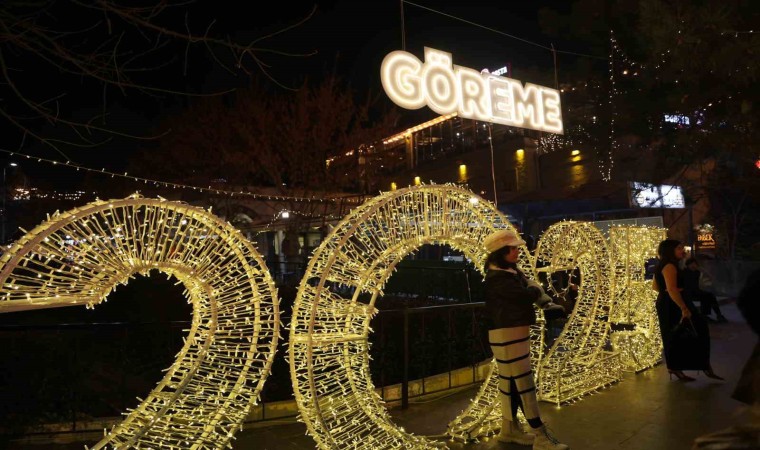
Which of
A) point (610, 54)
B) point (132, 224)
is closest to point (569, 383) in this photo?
point (132, 224)

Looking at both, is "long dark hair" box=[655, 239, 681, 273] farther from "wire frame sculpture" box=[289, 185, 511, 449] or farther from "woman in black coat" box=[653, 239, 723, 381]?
"wire frame sculpture" box=[289, 185, 511, 449]

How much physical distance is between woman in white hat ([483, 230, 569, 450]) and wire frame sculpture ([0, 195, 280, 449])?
5.55 feet

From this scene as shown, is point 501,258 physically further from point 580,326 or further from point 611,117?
point 611,117

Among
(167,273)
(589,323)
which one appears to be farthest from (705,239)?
(167,273)

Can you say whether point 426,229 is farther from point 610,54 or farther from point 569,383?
point 610,54

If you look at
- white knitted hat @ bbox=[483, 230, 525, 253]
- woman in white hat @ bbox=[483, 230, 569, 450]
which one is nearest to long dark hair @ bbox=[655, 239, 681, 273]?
woman in white hat @ bbox=[483, 230, 569, 450]

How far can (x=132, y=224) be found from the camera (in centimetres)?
301

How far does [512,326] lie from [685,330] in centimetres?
319

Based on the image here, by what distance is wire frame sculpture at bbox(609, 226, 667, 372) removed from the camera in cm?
655

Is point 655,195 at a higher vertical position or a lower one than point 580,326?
higher

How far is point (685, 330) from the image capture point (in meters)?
5.85

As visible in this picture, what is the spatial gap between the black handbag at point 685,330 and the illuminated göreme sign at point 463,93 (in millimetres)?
5064

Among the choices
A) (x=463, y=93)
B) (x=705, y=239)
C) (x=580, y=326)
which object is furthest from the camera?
(x=705, y=239)

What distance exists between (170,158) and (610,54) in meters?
15.0
